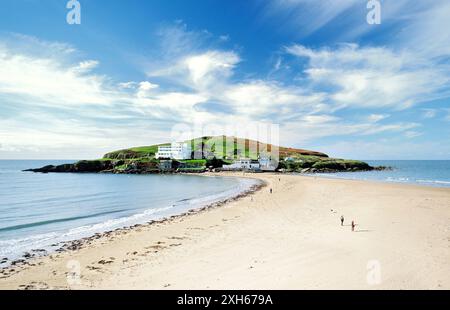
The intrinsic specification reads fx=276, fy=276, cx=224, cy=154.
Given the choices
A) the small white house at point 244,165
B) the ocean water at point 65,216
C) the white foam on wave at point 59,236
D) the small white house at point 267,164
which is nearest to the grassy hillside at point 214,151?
the small white house at point 267,164

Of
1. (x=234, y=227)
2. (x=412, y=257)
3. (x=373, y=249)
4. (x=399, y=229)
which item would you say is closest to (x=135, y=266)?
(x=234, y=227)

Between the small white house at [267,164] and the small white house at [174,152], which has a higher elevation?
the small white house at [174,152]

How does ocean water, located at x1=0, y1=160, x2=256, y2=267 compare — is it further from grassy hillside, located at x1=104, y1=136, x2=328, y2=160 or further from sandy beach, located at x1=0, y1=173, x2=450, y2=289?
grassy hillside, located at x1=104, y1=136, x2=328, y2=160

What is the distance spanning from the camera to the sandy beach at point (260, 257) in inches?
486

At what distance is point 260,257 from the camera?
1535 centimetres

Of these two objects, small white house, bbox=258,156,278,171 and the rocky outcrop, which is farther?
small white house, bbox=258,156,278,171

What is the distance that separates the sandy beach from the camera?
1234 centimetres

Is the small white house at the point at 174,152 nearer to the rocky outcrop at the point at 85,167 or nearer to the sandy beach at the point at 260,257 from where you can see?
the rocky outcrop at the point at 85,167

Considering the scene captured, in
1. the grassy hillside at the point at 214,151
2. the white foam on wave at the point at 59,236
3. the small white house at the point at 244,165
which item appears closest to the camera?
the white foam on wave at the point at 59,236

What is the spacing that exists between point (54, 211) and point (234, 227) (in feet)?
76.4

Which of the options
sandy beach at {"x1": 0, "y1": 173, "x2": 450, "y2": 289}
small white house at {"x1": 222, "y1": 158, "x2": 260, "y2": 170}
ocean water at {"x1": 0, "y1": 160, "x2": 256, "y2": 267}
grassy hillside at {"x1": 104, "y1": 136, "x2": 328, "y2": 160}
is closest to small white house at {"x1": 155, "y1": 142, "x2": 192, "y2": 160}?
grassy hillside at {"x1": 104, "y1": 136, "x2": 328, "y2": 160}

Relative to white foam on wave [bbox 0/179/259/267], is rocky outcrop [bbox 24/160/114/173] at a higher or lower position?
higher
